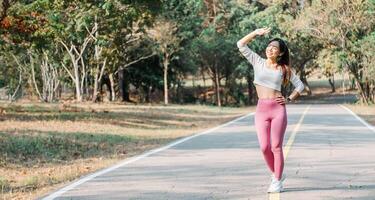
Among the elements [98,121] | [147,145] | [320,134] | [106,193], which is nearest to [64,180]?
[106,193]

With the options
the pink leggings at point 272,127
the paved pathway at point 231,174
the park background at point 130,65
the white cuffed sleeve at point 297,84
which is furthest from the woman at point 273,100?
the park background at point 130,65

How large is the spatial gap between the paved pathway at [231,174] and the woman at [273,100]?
0.57 metres

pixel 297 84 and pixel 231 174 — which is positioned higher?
pixel 297 84

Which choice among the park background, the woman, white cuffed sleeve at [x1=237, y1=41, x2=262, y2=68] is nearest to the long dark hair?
the woman

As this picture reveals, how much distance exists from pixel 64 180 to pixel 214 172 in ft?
8.03

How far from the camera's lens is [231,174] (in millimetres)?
10453

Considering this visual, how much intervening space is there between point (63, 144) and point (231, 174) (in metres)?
7.01

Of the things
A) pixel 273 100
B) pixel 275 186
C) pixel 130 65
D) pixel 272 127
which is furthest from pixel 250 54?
pixel 130 65

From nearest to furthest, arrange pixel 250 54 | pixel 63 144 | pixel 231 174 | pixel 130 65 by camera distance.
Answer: pixel 250 54 → pixel 231 174 → pixel 63 144 → pixel 130 65

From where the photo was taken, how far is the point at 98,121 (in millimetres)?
23547

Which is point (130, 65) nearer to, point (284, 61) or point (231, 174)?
point (231, 174)

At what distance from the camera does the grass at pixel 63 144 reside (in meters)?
11.1

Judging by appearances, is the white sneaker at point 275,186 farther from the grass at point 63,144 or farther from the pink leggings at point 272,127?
the grass at point 63,144

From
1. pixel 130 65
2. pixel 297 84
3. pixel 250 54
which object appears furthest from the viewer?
pixel 130 65
